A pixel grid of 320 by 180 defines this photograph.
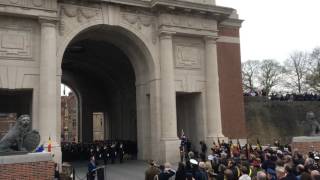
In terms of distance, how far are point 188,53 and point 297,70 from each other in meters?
44.3

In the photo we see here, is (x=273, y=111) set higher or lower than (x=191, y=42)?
lower

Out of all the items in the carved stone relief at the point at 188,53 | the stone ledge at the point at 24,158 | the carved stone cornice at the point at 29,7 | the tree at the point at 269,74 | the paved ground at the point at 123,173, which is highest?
the tree at the point at 269,74

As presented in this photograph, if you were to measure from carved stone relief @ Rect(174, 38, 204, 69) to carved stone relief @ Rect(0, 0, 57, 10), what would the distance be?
784 cm

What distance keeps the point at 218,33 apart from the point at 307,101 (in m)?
26.0

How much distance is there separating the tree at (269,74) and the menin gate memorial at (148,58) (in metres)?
40.6

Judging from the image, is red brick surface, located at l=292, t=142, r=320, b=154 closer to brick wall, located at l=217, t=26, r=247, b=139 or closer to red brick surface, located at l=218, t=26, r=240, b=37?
brick wall, located at l=217, t=26, r=247, b=139

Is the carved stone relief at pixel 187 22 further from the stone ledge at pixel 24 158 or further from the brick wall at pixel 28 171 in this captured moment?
the brick wall at pixel 28 171

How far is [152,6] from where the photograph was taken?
73.4ft

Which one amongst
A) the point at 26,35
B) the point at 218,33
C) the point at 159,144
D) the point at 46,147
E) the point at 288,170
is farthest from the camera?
the point at 218,33

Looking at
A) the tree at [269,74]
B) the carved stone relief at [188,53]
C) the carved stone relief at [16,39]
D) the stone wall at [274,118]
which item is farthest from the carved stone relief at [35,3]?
the tree at [269,74]

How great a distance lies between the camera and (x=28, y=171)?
38.5ft

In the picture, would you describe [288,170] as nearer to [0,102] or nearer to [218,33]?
[218,33]

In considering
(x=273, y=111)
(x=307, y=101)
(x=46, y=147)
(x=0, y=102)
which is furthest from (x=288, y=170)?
(x=307, y=101)

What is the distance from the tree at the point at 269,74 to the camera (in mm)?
65075
